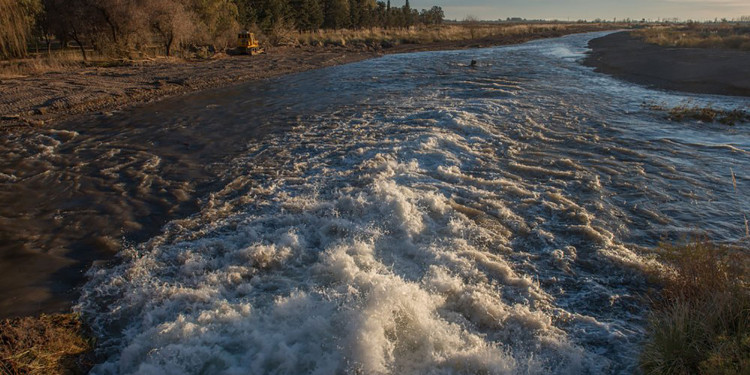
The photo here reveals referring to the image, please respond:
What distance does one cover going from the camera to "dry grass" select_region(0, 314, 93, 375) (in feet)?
12.2

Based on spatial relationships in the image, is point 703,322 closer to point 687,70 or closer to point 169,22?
point 687,70

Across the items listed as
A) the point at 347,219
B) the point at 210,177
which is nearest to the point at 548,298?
the point at 347,219

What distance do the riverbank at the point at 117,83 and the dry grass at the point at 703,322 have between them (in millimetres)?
16796

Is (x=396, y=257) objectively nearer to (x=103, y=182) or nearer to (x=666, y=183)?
(x=666, y=183)

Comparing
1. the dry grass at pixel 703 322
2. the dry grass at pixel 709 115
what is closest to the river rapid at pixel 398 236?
the dry grass at pixel 703 322

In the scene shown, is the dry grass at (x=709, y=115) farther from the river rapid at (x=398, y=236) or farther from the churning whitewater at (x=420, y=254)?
the churning whitewater at (x=420, y=254)

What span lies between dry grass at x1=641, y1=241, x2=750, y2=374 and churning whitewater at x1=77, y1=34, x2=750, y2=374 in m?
0.46

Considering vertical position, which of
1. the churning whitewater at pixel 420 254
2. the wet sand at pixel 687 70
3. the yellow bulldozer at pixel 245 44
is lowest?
the churning whitewater at pixel 420 254

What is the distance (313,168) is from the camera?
9.77 m

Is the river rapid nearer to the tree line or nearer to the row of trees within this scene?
the tree line

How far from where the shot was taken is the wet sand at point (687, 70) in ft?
62.0

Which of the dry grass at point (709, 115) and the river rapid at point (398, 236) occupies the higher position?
the dry grass at point (709, 115)

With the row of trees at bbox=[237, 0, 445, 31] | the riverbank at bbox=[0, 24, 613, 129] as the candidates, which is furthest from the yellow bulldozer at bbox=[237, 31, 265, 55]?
the row of trees at bbox=[237, 0, 445, 31]

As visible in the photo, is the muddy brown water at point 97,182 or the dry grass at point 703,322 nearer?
the dry grass at point 703,322
